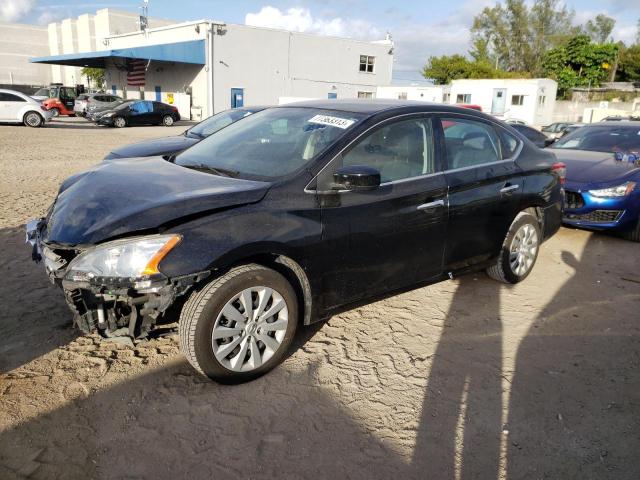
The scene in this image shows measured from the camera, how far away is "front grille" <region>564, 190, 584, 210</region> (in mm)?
6676

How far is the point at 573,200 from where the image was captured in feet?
22.2

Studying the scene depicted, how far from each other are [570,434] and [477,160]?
232 centimetres

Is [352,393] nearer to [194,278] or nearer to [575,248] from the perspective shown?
[194,278]

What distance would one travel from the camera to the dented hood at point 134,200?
2.92 m

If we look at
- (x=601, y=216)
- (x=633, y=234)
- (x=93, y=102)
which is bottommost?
(x=633, y=234)

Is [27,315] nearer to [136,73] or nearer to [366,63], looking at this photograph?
[366,63]

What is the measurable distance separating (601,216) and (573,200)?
0.39 m

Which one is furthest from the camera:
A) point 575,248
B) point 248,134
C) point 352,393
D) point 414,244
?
point 575,248

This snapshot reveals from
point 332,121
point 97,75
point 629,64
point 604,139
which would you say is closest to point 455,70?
point 629,64

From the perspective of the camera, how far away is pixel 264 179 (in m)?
3.38

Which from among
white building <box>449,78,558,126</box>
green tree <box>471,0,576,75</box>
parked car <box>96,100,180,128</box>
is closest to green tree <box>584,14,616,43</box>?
green tree <box>471,0,576,75</box>

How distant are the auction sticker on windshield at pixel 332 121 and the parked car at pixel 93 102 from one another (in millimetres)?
27498

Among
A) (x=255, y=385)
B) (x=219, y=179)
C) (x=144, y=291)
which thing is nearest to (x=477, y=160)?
(x=219, y=179)

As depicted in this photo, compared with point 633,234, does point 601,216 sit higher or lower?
higher
